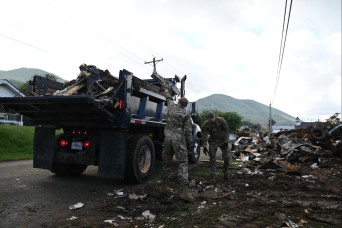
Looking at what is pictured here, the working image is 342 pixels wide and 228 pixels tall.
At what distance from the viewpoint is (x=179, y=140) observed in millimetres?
7070

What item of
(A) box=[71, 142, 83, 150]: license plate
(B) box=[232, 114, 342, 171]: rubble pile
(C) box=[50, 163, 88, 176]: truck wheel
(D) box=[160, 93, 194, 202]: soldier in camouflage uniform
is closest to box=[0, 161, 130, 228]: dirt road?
(C) box=[50, 163, 88, 176]: truck wheel

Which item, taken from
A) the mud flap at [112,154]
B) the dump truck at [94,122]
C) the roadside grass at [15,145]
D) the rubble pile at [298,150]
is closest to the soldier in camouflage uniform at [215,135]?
the dump truck at [94,122]

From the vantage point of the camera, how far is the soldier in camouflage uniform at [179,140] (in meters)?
6.97

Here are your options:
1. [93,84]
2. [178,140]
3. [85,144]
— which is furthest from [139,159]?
[93,84]

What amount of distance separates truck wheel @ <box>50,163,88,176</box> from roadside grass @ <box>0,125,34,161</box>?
456 centimetres

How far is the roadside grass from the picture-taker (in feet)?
40.1

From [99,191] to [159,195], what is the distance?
1.30 m

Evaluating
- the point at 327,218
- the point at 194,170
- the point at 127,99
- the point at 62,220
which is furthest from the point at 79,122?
the point at 327,218

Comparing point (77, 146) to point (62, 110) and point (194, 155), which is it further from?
point (194, 155)

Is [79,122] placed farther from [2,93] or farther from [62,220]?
[2,93]

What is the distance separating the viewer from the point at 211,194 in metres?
6.04

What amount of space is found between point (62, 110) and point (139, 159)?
1.89 m

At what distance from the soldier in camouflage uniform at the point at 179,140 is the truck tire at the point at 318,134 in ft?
28.0

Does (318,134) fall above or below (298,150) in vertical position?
above
